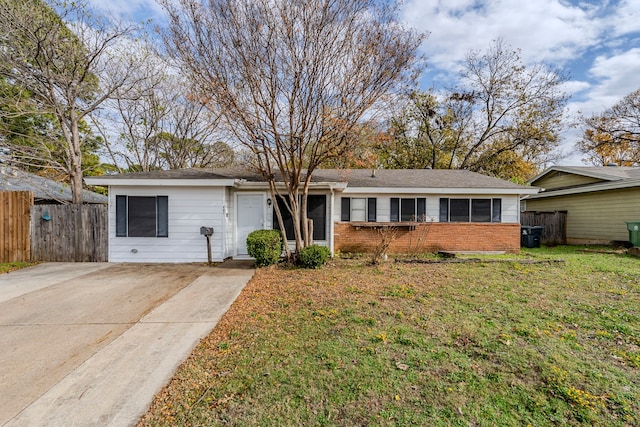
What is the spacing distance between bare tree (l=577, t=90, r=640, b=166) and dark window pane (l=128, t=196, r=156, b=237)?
93.8ft

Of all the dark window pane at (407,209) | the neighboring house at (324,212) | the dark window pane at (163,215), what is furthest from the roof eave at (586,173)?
the dark window pane at (163,215)

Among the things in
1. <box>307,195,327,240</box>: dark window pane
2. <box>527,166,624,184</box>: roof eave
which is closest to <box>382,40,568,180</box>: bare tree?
<box>527,166,624,184</box>: roof eave

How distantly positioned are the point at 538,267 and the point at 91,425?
9451 mm

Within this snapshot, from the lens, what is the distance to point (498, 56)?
19.4 metres

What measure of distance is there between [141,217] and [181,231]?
3.98 feet

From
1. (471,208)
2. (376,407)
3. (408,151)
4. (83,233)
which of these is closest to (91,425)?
(376,407)

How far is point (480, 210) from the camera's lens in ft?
35.2

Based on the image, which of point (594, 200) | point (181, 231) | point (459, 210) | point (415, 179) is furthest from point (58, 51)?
point (594, 200)

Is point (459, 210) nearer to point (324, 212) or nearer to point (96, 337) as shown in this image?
point (324, 212)

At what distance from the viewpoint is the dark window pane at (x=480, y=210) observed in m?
10.7

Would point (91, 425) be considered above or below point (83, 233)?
below

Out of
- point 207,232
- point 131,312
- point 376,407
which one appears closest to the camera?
point 376,407

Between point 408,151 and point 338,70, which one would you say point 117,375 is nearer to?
point 338,70

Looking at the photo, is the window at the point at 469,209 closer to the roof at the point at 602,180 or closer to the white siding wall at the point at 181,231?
the roof at the point at 602,180
